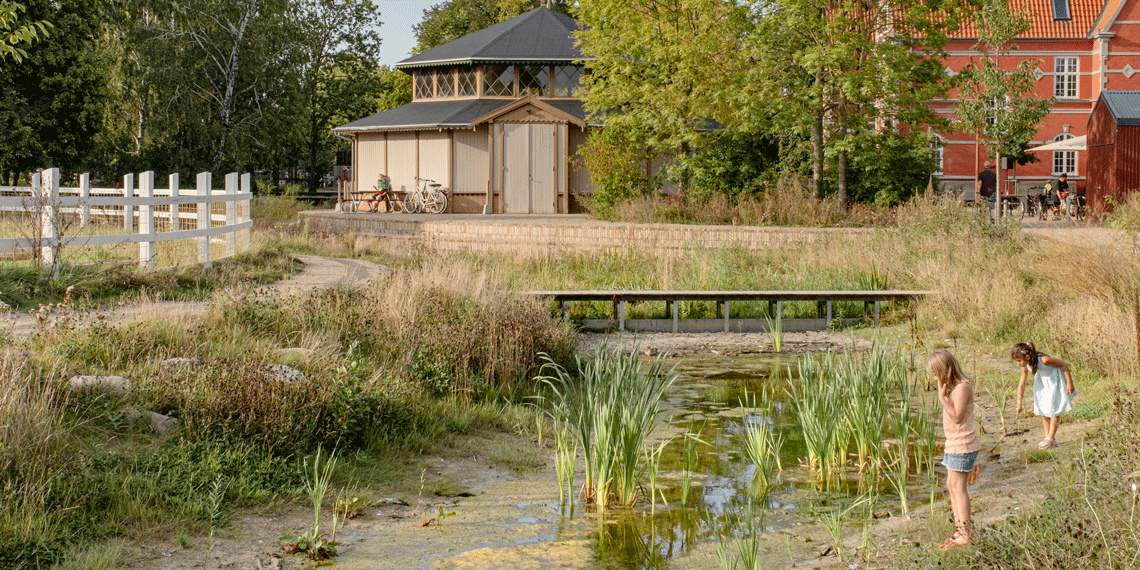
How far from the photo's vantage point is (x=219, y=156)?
40.5 metres

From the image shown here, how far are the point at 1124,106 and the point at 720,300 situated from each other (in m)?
18.3

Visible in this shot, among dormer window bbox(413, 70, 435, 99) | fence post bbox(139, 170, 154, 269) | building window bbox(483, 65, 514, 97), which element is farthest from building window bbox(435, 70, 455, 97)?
fence post bbox(139, 170, 154, 269)

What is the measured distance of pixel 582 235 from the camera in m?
21.5

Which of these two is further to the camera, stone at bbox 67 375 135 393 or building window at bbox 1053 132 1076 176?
building window at bbox 1053 132 1076 176

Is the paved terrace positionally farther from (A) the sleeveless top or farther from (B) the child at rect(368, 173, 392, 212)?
(A) the sleeveless top

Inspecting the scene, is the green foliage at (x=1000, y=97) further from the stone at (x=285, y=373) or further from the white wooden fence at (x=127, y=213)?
the stone at (x=285, y=373)

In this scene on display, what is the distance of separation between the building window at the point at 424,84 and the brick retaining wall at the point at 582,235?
32.6ft

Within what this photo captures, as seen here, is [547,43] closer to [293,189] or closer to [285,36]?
[293,189]

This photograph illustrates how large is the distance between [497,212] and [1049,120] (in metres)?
24.3

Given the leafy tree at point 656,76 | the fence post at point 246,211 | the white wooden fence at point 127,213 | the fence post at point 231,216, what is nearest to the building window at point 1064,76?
the leafy tree at point 656,76

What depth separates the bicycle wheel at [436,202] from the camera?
3219 cm

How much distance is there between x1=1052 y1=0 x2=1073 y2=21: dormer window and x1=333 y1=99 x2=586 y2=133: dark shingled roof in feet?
75.1

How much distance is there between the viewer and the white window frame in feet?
146

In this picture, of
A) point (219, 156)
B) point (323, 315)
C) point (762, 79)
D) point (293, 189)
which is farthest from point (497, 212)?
point (323, 315)
